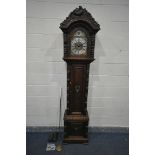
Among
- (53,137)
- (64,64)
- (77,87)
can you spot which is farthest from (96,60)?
(53,137)

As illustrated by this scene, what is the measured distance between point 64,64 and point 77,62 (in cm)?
45

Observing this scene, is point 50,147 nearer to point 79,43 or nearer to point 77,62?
point 77,62

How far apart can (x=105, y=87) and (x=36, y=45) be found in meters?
1.26

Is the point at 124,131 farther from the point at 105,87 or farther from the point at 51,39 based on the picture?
the point at 51,39

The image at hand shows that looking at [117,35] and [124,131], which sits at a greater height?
[117,35]

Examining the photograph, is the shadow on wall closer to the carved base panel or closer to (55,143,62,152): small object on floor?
the carved base panel

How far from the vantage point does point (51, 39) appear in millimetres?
2746

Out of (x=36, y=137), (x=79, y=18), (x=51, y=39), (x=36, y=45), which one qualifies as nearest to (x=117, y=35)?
(x=79, y=18)

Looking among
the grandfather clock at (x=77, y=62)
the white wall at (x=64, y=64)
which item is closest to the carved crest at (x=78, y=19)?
the grandfather clock at (x=77, y=62)

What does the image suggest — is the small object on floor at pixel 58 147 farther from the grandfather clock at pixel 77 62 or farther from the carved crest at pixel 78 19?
the carved crest at pixel 78 19

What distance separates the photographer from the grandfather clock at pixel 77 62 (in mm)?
Answer: 2262

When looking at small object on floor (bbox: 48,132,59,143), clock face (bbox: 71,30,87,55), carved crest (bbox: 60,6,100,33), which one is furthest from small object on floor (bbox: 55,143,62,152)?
carved crest (bbox: 60,6,100,33)
